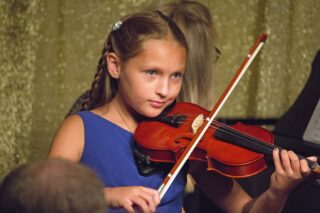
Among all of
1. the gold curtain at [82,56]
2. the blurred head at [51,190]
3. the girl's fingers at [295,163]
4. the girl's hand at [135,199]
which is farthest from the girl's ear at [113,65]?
the gold curtain at [82,56]

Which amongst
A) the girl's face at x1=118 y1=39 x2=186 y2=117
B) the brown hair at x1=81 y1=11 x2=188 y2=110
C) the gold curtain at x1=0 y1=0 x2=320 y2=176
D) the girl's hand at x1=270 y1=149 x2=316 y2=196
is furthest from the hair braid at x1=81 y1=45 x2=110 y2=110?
the gold curtain at x1=0 y1=0 x2=320 y2=176

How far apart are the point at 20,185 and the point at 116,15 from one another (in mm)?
1889

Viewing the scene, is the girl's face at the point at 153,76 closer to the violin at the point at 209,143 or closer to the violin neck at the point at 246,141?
the violin at the point at 209,143

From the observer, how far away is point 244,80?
2.78 meters

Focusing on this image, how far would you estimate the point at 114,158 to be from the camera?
1.55 metres

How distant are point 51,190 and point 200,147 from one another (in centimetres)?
74

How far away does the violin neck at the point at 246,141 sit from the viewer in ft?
4.98

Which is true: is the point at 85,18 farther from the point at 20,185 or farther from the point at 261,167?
the point at 20,185

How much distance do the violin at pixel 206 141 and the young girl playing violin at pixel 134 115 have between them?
0.05m

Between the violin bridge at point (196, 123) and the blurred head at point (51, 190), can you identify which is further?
the violin bridge at point (196, 123)

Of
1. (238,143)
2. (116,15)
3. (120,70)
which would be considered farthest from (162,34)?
(116,15)

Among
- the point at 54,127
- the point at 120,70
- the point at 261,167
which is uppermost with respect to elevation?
the point at 120,70

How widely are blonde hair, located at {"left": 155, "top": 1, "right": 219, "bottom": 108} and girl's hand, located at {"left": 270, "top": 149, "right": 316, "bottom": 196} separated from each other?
0.35m

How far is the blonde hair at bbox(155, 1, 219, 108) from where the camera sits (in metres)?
1.78
